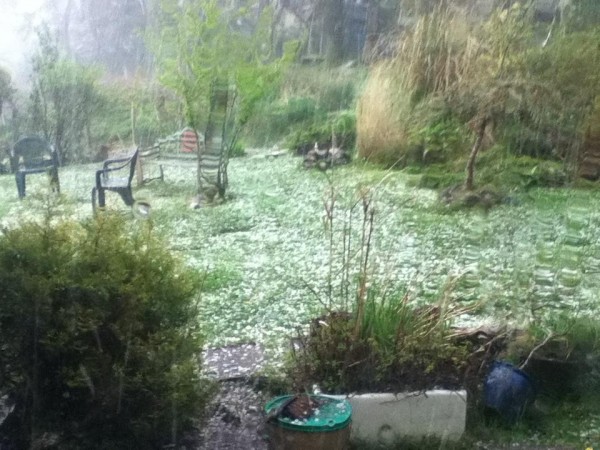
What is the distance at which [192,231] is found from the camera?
4453 mm

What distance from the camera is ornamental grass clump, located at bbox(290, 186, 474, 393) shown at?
11.5 ft

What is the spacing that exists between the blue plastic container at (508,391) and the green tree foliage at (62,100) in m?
2.49

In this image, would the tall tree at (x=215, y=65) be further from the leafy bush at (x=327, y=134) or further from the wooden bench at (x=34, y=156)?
the wooden bench at (x=34, y=156)

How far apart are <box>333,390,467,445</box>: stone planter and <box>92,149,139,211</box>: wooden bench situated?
5.63 feet

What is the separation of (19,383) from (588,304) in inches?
125

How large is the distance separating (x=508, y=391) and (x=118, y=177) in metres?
2.36

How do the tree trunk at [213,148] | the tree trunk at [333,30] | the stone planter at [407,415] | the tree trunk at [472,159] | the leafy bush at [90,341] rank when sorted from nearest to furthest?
the leafy bush at [90,341] < the stone planter at [407,415] < the tree trunk at [213,148] < the tree trunk at [333,30] < the tree trunk at [472,159]

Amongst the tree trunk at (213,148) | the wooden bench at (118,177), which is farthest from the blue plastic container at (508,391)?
the wooden bench at (118,177)

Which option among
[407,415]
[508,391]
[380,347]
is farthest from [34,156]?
[508,391]

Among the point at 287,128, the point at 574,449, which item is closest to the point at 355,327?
the point at 574,449

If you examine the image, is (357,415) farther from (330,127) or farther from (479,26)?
(479,26)

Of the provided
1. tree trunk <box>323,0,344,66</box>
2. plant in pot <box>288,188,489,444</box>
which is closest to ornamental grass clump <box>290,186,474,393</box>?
plant in pot <box>288,188,489,444</box>

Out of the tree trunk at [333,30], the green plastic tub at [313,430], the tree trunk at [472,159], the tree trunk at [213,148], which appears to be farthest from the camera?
the tree trunk at [472,159]

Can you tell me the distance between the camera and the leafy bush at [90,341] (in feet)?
9.54
